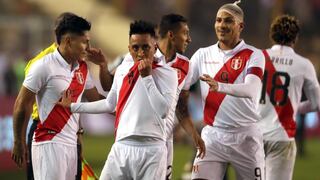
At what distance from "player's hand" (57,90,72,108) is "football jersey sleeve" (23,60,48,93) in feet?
0.78

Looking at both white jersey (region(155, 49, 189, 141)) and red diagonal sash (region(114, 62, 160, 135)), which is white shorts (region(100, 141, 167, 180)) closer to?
red diagonal sash (region(114, 62, 160, 135))

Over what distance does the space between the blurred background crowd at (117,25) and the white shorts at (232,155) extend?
12.6 meters

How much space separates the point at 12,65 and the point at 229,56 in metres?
16.9

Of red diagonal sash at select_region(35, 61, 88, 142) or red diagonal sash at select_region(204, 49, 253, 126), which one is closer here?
red diagonal sash at select_region(35, 61, 88, 142)

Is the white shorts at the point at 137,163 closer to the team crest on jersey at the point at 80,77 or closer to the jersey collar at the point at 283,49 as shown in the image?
the team crest on jersey at the point at 80,77

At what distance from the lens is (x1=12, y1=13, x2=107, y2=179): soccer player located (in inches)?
332

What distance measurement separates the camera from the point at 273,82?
33.0ft

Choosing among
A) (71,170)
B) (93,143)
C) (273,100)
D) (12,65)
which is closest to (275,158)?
(273,100)

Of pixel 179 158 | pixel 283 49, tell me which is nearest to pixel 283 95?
pixel 283 49

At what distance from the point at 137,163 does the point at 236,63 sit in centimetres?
179

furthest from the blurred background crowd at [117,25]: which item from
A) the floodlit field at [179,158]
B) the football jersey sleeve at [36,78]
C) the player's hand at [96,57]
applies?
the football jersey sleeve at [36,78]

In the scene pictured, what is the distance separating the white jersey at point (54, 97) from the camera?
28.0 feet

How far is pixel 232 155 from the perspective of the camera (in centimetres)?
923

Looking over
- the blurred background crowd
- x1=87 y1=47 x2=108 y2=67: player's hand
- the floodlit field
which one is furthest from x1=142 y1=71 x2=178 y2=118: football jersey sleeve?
the blurred background crowd
